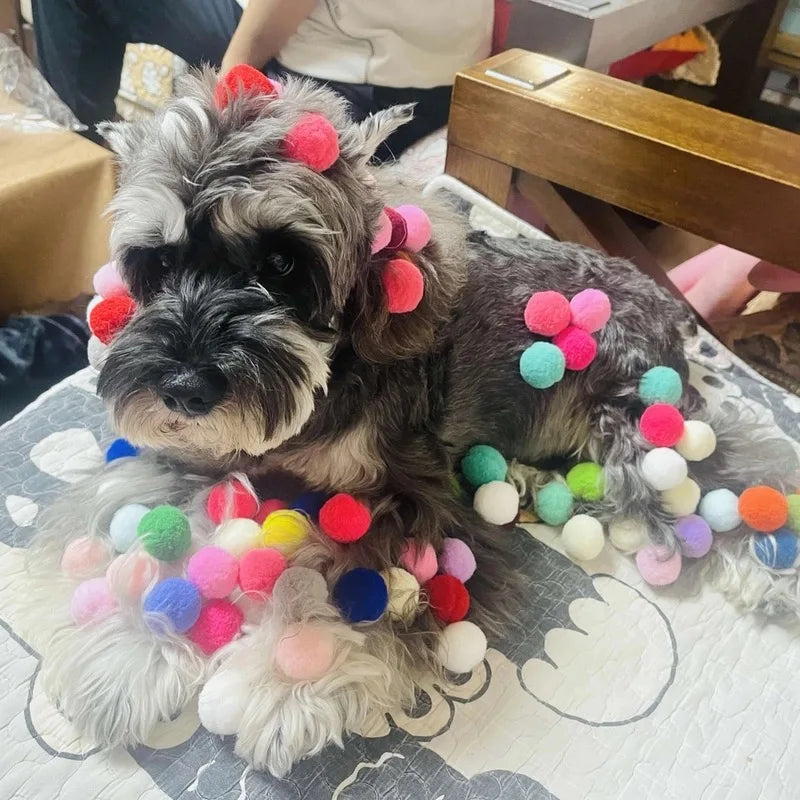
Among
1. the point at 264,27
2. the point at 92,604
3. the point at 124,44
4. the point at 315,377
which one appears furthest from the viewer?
the point at 124,44

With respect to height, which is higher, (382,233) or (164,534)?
(382,233)

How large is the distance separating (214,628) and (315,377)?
0.39 metres

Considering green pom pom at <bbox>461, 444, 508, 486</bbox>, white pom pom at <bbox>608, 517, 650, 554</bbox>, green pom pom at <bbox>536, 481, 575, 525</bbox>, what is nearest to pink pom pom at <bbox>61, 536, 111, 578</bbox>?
green pom pom at <bbox>461, 444, 508, 486</bbox>

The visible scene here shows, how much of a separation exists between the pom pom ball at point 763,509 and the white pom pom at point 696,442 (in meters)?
0.10

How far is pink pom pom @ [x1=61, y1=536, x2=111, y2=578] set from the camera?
1214 mm

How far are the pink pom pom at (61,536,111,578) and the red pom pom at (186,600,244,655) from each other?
0.20 m

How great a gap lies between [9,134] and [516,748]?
177cm

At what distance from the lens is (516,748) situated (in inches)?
42.7

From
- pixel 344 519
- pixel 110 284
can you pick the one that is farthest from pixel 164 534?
pixel 110 284

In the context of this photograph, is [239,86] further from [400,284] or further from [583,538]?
[583,538]

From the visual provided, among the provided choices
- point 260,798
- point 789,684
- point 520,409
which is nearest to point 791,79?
point 520,409

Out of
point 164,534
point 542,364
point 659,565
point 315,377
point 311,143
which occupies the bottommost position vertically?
point 659,565

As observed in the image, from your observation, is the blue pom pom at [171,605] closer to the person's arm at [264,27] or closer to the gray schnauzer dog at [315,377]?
the gray schnauzer dog at [315,377]

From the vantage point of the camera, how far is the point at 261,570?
1.15 m
